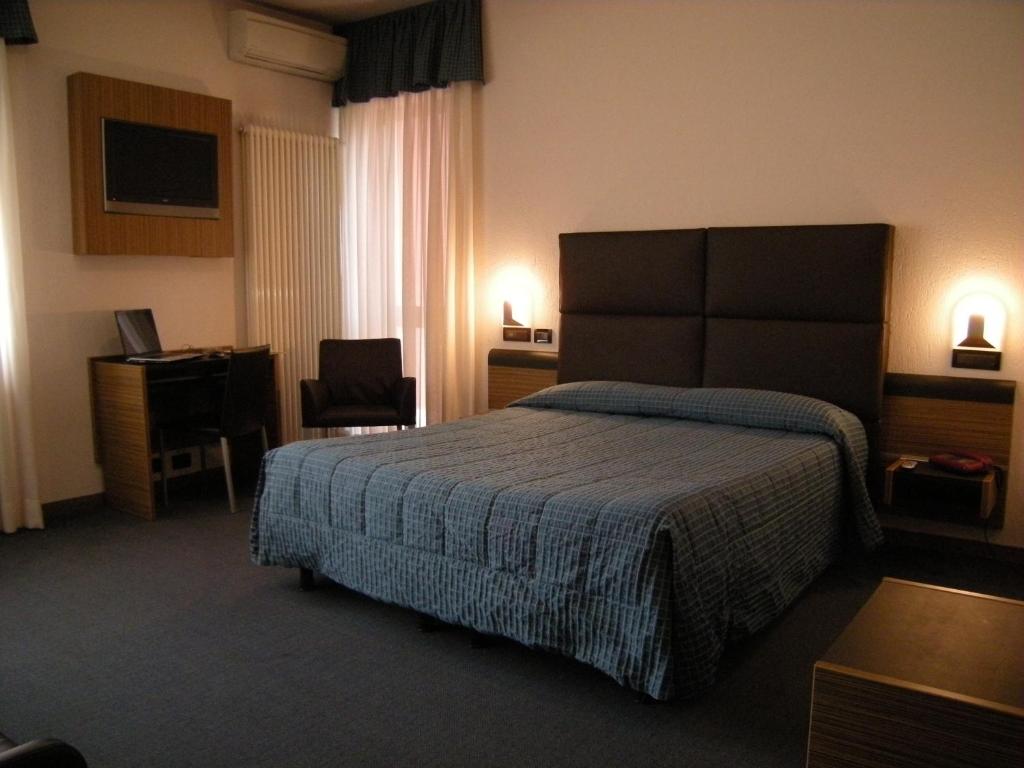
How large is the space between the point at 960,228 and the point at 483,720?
2835mm

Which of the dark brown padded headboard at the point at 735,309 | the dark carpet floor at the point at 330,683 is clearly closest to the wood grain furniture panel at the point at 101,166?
the dark carpet floor at the point at 330,683

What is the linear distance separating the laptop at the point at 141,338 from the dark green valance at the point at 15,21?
4.37ft

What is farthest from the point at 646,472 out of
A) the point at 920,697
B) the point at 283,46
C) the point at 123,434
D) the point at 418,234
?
the point at 283,46

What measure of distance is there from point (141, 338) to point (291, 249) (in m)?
1.22

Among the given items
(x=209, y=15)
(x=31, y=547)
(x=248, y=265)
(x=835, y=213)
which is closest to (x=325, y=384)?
(x=248, y=265)

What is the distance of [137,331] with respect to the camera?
4.38m

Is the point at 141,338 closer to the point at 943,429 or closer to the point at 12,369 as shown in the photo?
the point at 12,369

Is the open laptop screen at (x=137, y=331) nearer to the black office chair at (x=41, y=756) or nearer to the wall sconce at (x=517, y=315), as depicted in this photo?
the wall sconce at (x=517, y=315)

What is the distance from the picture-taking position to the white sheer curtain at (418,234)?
197 inches

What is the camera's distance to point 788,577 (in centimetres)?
284

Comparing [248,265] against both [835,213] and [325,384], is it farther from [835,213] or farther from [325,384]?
[835,213]

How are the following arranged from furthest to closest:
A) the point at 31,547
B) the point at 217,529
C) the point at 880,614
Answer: the point at 217,529 → the point at 31,547 → the point at 880,614

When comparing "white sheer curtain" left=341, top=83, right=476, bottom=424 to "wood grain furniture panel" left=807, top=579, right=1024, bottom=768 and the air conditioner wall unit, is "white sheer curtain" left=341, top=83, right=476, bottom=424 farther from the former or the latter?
"wood grain furniture panel" left=807, top=579, right=1024, bottom=768

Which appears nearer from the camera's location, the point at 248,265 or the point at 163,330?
the point at 163,330
